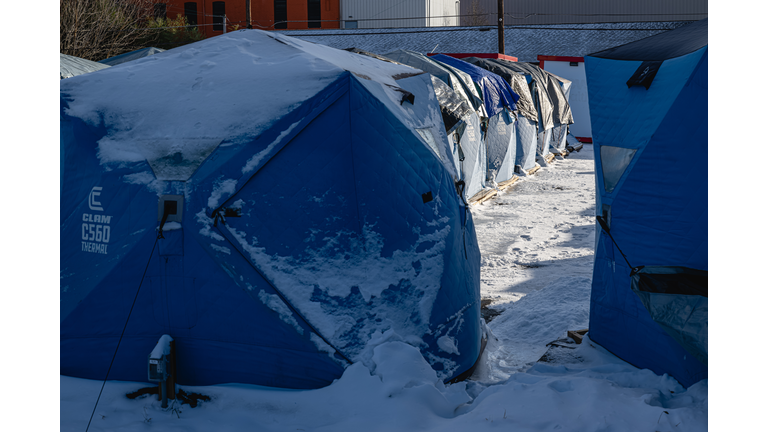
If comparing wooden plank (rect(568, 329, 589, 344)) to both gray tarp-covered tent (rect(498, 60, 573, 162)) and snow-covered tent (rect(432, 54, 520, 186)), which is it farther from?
gray tarp-covered tent (rect(498, 60, 573, 162))

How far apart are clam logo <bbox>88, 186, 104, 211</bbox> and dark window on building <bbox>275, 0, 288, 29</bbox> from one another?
29.7m

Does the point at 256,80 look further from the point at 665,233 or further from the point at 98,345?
the point at 665,233

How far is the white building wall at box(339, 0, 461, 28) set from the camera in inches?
1283

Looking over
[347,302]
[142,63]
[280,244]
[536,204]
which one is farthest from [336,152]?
[536,204]

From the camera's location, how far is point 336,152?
3.42m

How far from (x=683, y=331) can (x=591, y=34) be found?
3031cm

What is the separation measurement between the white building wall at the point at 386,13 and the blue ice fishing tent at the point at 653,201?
3008cm

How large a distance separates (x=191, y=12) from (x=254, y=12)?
340cm

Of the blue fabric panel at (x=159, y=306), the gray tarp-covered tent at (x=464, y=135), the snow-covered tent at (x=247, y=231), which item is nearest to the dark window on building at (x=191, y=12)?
the gray tarp-covered tent at (x=464, y=135)

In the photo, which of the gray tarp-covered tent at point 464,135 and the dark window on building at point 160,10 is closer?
the gray tarp-covered tent at point 464,135

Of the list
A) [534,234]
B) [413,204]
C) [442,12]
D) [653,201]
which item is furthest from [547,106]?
[442,12]

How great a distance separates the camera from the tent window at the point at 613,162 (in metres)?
3.81

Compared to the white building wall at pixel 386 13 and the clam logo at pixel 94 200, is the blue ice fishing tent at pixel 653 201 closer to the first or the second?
the clam logo at pixel 94 200

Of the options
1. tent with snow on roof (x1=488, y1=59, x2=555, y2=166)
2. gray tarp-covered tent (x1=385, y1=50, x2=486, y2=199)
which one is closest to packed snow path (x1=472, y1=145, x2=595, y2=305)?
gray tarp-covered tent (x1=385, y1=50, x2=486, y2=199)
